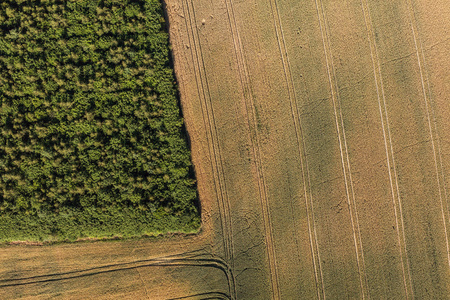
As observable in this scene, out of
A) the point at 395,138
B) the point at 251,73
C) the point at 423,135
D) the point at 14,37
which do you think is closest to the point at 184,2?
the point at 251,73

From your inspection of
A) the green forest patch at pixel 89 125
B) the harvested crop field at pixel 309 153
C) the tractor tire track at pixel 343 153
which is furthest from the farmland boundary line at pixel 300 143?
the green forest patch at pixel 89 125

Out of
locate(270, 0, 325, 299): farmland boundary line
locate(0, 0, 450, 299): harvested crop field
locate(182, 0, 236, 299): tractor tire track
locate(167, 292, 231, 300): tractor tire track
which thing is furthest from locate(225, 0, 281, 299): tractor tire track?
locate(167, 292, 231, 300): tractor tire track

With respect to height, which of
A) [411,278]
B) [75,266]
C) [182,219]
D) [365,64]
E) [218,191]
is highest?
[365,64]

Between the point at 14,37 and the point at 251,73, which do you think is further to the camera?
the point at 251,73

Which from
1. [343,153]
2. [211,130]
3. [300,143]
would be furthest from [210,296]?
[343,153]

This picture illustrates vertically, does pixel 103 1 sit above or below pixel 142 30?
above

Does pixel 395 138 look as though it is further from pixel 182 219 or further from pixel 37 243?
pixel 37 243

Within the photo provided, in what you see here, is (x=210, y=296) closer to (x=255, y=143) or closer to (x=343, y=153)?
(x=255, y=143)
